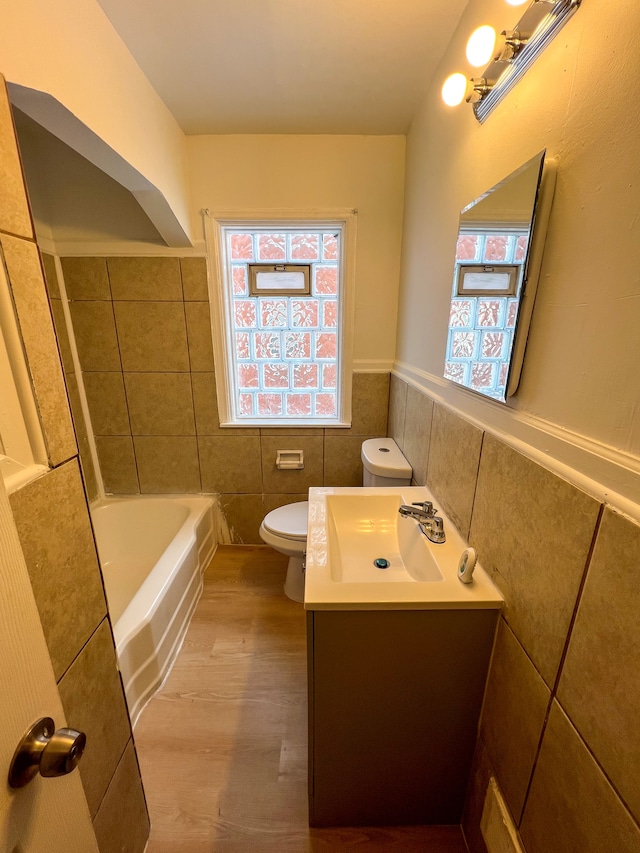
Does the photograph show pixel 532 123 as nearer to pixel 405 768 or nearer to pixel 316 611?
pixel 316 611

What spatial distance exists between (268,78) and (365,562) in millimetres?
1886

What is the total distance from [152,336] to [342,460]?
1334 millimetres

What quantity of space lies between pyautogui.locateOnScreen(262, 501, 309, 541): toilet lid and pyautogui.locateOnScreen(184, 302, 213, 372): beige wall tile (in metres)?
0.94

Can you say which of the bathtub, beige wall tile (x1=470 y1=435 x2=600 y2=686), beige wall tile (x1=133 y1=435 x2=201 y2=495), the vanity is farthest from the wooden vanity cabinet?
beige wall tile (x1=133 y1=435 x2=201 y2=495)

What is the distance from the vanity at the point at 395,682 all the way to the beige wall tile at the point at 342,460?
1.06 meters

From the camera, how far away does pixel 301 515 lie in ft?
6.18

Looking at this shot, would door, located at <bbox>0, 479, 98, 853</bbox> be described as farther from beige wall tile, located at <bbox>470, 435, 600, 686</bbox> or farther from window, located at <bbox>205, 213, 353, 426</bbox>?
window, located at <bbox>205, 213, 353, 426</bbox>

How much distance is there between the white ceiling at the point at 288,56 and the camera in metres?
1.08

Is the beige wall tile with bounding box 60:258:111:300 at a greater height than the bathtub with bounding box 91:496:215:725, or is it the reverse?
the beige wall tile with bounding box 60:258:111:300

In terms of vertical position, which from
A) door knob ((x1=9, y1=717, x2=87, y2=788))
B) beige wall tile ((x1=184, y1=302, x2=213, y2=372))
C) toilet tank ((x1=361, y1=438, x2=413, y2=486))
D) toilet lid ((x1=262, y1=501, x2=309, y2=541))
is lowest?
toilet lid ((x1=262, y1=501, x2=309, y2=541))

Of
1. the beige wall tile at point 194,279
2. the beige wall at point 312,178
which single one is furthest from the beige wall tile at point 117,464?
the beige wall at point 312,178

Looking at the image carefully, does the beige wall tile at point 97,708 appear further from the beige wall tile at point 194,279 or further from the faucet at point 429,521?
the beige wall tile at point 194,279

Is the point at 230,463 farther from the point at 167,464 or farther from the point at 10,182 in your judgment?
the point at 10,182

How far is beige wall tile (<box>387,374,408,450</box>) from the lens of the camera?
173 centimetres
